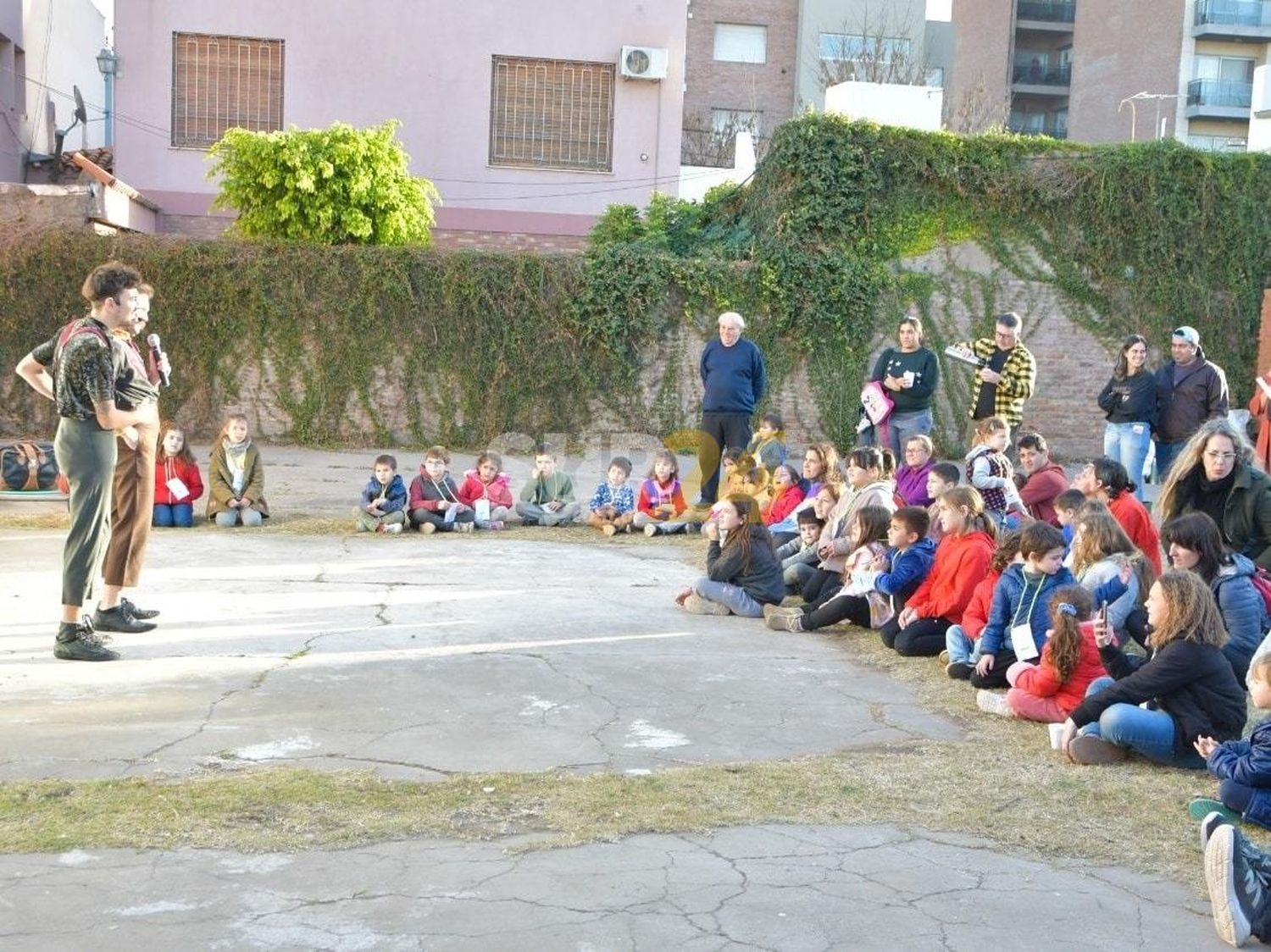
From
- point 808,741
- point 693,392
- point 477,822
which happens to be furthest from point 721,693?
point 693,392

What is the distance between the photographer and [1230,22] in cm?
4894

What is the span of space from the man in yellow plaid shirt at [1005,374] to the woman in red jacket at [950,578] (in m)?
4.86

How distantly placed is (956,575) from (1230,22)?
156ft

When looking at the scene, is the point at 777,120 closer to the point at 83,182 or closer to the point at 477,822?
the point at 83,182

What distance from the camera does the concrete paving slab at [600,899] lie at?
13.3 feet

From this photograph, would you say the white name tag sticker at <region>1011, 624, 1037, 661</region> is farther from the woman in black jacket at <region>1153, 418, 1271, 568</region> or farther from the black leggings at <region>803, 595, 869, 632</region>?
the black leggings at <region>803, 595, 869, 632</region>

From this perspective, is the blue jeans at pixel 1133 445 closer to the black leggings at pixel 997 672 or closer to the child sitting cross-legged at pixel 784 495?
the child sitting cross-legged at pixel 784 495

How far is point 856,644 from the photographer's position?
8.65 m

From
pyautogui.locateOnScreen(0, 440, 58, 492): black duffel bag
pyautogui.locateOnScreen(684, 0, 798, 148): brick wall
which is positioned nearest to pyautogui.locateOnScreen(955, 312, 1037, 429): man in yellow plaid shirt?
pyautogui.locateOnScreen(0, 440, 58, 492): black duffel bag

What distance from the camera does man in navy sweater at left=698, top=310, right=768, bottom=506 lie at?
13.6 m

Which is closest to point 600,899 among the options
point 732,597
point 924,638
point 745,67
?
point 924,638

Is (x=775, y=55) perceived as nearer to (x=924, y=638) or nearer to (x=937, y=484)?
(x=937, y=484)

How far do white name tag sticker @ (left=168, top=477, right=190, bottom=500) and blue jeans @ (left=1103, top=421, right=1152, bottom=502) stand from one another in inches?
313

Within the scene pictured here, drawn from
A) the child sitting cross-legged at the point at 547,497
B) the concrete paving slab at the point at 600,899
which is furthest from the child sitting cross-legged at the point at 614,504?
the concrete paving slab at the point at 600,899
